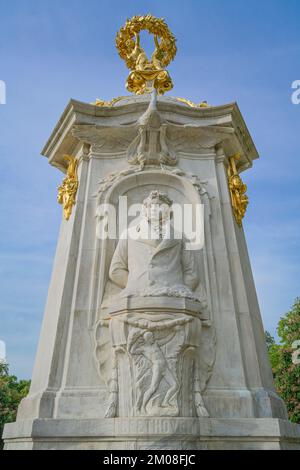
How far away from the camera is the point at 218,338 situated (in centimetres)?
756

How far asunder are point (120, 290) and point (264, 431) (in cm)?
326

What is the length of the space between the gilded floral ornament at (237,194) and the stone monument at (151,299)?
1.7 inches

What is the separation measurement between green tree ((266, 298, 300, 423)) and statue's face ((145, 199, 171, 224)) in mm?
15998

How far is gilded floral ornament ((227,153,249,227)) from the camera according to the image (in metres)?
9.45

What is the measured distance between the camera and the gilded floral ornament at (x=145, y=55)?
1182cm

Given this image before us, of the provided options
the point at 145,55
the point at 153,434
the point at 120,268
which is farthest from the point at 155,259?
the point at 145,55

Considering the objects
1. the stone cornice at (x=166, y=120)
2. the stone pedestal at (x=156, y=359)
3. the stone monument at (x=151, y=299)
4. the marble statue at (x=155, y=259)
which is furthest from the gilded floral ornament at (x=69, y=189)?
the stone pedestal at (x=156, y=359)

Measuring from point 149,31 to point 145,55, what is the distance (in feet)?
2.21

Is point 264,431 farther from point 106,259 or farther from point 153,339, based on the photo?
point 106,259

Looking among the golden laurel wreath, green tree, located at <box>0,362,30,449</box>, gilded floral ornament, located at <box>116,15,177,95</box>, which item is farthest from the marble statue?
green tree, located at <box>0,362,30,449</box>

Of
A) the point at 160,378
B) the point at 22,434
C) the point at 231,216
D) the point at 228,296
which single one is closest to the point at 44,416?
the point at 22,434

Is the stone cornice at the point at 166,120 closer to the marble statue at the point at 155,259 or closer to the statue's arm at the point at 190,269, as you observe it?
the marble statue at the point at 155,259

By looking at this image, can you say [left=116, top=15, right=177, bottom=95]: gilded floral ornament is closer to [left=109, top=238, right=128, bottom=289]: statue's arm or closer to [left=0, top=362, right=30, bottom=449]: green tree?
[left=109, top=238, right=128, bottom=289]: statue's arm

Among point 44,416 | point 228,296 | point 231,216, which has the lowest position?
point 44,416
